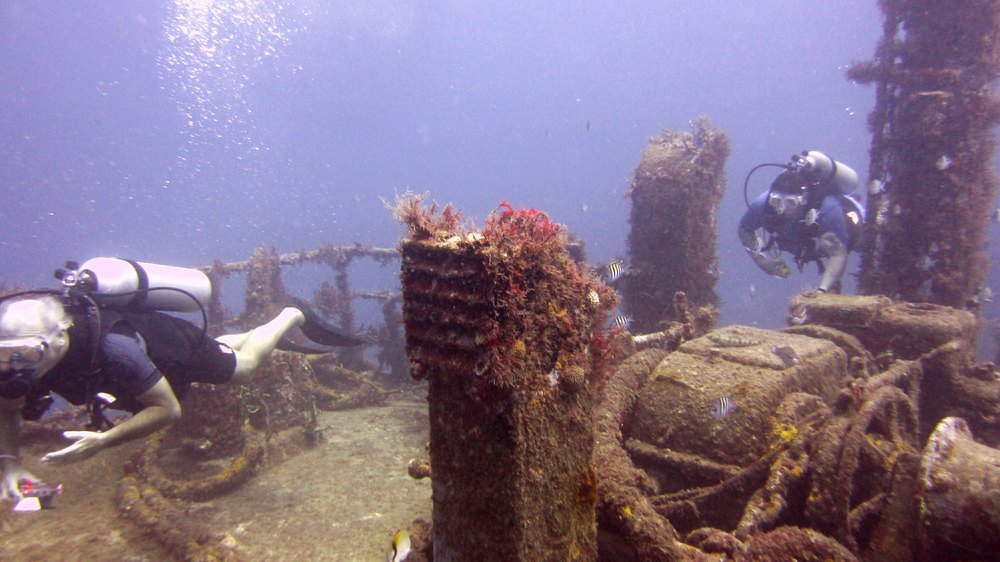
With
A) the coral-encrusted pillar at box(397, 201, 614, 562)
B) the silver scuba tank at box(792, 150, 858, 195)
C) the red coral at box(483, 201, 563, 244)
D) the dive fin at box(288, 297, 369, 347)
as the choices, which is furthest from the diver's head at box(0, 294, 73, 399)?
the silver scuba tank at box(792, 150, 858, 195)

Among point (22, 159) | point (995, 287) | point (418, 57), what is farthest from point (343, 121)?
point (995, 287)

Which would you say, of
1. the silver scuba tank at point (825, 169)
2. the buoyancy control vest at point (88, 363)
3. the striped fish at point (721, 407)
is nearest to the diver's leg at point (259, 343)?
the buoyancy control vest at point (88, 363)

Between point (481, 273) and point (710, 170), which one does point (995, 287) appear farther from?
point (481, 273)

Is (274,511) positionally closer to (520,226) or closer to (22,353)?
(22,353)

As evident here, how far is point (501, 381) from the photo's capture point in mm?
2012

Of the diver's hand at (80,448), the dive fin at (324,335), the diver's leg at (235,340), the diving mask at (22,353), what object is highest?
the diving mask at (22,353)

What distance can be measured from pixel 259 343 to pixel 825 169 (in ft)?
34.3

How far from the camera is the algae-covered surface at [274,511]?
4.40m

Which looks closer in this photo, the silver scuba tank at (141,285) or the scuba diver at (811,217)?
the silver scuba tank at (141,285)

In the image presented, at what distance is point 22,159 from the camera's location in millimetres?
119875

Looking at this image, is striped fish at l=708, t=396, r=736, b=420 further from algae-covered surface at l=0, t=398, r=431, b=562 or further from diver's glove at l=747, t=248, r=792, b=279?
diver's glove at l=747, t=248, r=792, b=279

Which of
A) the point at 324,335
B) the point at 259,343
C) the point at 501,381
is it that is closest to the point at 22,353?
the point at 259,343

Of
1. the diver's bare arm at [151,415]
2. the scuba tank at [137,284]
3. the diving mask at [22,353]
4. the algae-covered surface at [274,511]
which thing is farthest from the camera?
the scuba tank at [137,284]

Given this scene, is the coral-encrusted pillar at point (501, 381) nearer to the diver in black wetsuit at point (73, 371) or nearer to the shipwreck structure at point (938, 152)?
the diver in black wetsuit at point (73, 371)
